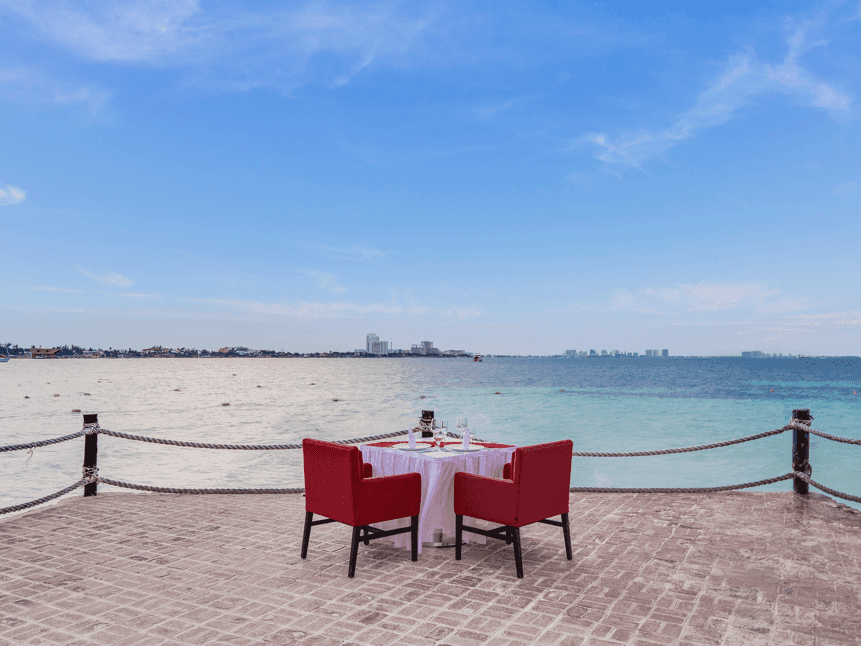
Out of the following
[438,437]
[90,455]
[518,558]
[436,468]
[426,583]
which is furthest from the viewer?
[90,455]

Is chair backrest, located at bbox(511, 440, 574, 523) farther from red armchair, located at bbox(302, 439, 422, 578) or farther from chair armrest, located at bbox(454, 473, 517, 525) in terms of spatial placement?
red armchair, located at bbox(302, 439, 422, 578)

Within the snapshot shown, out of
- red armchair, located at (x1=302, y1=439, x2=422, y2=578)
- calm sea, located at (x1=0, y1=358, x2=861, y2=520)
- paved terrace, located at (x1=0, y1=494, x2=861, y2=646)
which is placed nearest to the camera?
paved terrace, located at (x1=0, y1=494, x2=861, y2=646)

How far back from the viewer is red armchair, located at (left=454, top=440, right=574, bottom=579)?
402 centimetres

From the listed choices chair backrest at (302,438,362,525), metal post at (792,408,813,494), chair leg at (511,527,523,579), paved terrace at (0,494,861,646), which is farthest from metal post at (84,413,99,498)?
metal post at (792,408,813,494)

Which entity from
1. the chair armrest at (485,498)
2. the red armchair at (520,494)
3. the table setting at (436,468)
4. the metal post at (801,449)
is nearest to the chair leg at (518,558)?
the red armchair at (520,494)

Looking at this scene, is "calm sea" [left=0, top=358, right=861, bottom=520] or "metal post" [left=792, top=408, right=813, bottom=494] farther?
"calm sea" [left=0, top=358, right=861, bottom=520]

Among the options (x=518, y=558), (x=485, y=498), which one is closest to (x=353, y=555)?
(x=485, y=498)

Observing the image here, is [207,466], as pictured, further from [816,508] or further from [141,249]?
[141,249]

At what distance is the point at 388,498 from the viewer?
4.20 metres

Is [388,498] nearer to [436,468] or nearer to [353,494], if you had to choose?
[353,494]

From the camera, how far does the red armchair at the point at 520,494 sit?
4.02m

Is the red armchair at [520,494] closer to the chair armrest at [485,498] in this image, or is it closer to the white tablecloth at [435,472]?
the chair armrest at [485,498]

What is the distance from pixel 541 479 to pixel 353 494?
1421 mm

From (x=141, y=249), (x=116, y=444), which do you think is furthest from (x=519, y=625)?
(x=141, y=249)
